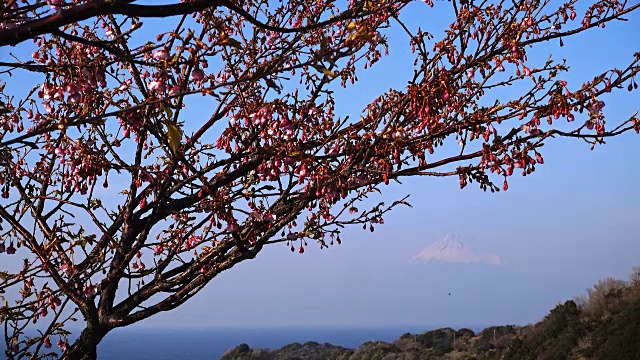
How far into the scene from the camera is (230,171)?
5.00 m

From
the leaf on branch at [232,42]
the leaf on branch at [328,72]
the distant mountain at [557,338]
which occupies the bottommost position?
the distant mountain at [557,338]

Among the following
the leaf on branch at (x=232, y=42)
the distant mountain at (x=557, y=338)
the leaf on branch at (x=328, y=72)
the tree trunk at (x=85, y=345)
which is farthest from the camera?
the distant mountain at (x=557, y=338)

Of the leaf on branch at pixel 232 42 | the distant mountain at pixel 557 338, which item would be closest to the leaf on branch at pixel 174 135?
the leaf on branch at pixel 232 42

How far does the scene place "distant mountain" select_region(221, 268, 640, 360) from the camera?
13.3 m

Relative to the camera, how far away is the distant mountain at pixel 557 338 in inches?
525

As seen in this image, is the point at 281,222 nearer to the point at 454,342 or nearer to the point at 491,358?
the point at 491,358

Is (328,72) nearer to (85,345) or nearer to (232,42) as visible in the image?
(232,42)

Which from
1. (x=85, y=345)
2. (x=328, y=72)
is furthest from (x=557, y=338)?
(x=328, y=72)

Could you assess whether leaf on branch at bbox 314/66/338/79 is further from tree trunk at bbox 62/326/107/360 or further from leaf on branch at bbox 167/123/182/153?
tree trunk at bbox 62/326/107/360

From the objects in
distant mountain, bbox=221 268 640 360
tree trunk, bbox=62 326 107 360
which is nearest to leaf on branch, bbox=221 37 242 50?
tree trunk, bbox=62 326 107 360

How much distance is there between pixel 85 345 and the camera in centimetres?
516

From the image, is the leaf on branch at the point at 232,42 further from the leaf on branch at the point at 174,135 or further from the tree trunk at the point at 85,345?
the tree trunk at the point at 85,345

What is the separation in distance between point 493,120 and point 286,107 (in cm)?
148

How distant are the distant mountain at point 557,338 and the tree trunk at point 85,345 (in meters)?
10.6
